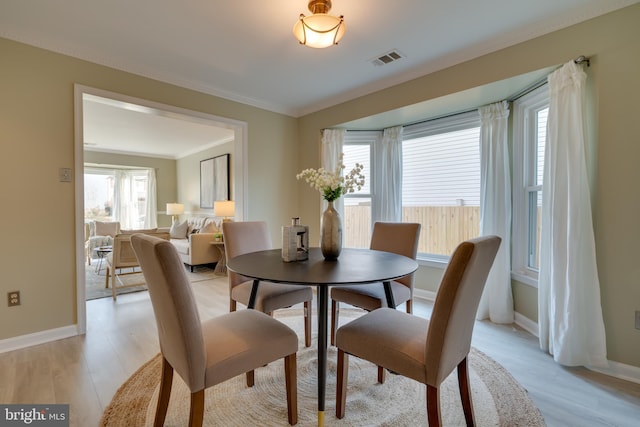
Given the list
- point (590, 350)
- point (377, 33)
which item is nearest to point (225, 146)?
point (377, 33)

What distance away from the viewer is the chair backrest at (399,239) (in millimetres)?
2270

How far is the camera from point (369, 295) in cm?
195

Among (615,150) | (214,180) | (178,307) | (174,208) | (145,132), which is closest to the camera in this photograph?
(178,307)

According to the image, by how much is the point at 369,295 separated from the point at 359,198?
81.8 inches

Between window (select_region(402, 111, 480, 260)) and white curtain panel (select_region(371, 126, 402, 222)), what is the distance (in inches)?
3.7

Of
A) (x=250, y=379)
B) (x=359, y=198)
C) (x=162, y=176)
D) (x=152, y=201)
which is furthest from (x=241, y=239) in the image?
(x=162, y=176)

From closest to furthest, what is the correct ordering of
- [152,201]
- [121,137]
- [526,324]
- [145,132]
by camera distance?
[526,324]
[145,132]
[121,137]
[152,201]

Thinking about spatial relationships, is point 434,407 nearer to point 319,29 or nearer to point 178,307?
point 178,307

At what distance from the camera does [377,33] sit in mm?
2229

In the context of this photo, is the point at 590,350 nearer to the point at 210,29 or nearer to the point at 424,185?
the point at 424,185

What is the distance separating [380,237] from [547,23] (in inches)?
77.0

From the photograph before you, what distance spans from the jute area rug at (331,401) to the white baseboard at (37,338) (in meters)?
1.06

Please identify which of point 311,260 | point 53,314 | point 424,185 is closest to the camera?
point 311,260

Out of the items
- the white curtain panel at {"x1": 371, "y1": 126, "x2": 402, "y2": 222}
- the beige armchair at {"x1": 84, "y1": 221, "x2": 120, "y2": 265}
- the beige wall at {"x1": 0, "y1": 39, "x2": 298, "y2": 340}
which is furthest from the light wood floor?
the beige armchair at {"x1": 84, "y1": 221, "x2": 120, "y2": 265}
